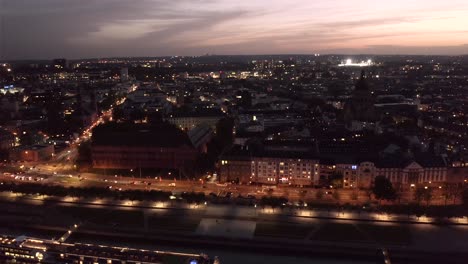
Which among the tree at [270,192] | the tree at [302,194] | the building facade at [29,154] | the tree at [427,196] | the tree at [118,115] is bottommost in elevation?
the tree at [302,194]

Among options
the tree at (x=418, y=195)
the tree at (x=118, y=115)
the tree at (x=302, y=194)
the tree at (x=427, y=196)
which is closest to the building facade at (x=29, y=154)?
the tree at (x=118, y=115)

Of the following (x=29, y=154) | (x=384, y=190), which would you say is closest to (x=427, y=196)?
(x=384, y=190)

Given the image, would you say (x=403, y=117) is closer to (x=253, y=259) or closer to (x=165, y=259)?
(x=253, y=259)

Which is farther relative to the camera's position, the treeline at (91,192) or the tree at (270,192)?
the tree at (270,192)

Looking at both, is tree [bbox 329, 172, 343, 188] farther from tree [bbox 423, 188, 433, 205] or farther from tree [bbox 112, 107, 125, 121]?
tree [bbox 112, 107, 125, 121]

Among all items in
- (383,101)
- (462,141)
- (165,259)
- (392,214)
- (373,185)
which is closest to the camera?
(165,259)

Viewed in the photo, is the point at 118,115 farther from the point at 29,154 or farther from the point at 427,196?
the point at 427,196

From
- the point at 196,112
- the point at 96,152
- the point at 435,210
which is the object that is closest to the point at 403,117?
the point at 196,112

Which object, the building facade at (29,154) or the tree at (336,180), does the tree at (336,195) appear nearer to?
the tree at (336,180)
